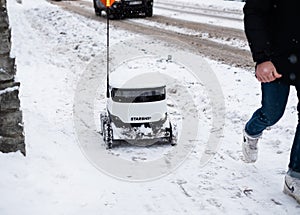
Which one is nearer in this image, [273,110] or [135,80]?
[273,110]

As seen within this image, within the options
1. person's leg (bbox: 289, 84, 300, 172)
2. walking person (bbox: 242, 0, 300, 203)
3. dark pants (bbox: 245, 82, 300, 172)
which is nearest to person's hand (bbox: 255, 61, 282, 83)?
walking person (bbox: 242, 0, 300, 203)

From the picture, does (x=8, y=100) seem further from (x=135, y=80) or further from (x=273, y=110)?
(x=273, y=110)

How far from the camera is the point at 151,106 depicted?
171 inches

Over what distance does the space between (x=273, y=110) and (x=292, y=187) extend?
2.03ft

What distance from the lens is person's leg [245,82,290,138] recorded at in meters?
2.99

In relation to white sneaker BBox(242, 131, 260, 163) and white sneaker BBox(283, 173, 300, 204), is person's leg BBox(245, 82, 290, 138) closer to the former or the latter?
white sneaker BBox(242, 131, 260, 163)

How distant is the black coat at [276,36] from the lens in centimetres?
282

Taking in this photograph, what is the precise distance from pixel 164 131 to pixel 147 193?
1.12m

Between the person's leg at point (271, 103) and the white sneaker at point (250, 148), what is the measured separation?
0.20m

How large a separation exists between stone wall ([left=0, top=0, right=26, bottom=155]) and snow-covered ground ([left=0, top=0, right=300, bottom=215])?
116mm

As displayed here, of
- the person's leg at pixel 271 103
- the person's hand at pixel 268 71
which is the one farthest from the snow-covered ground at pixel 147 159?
the person's hand at pixel 268 71

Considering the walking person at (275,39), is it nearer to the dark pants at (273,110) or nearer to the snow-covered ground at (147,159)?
the dark pants at (273,110)

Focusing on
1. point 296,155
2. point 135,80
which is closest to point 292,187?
point 296,155

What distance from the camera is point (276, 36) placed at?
2.88m
